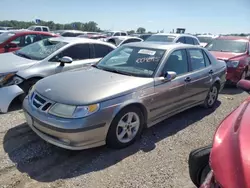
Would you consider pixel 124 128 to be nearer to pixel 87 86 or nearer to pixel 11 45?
pixel 87 86

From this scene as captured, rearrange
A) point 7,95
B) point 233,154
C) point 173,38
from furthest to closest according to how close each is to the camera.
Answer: point 173,38 → point 7,95 → point 233,154

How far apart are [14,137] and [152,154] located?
2.13m

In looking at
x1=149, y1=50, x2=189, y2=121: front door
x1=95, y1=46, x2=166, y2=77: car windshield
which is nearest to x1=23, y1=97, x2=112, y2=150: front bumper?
x1=149, y1=50, x2=189, y2=121: front door

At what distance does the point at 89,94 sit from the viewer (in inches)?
123

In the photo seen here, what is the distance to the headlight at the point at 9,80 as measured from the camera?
4.59 metres

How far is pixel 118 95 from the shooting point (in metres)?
3.20

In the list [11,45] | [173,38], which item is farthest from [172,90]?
[173,38]

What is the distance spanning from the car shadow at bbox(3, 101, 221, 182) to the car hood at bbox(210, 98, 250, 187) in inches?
69.3

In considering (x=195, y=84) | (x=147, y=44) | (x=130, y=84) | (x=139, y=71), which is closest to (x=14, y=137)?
(x=130, y=84)

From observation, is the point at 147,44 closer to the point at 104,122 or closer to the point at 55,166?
the point at 104,122

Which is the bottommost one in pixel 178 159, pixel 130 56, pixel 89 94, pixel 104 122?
pixel 178 159

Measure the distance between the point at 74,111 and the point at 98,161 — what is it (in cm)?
77

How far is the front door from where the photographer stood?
148 inches

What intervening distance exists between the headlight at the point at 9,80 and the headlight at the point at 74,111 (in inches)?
82.3
